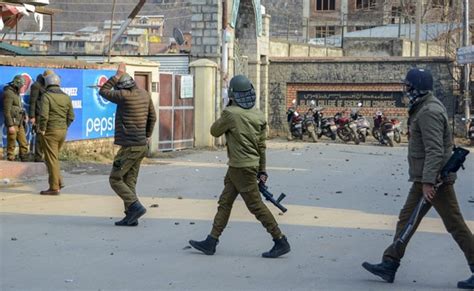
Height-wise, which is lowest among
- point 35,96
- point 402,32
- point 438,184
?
point 438,184

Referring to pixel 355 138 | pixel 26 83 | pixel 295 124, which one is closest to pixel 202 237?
pixel 26 83

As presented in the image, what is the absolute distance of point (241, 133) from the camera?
8.42 metres

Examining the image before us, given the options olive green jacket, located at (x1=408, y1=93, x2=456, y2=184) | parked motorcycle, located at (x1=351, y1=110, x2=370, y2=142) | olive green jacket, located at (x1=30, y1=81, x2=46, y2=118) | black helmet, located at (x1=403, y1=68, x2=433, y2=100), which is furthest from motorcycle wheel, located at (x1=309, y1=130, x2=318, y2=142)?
olive green jacket, located at (x1=408, y1=93, x2=456, y2=184)

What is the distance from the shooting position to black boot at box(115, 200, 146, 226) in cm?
1035

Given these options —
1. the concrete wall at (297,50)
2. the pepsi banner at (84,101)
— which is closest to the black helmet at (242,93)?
the pepsi banner at (84,101)

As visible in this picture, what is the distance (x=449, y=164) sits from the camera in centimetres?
729

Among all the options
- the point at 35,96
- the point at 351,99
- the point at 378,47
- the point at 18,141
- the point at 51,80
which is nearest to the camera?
the point at 51,80

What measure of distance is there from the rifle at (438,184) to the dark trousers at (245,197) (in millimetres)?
1506

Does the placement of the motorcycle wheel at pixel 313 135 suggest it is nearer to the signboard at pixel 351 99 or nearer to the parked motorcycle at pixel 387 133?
the parked motorcycle at pixel 387 133

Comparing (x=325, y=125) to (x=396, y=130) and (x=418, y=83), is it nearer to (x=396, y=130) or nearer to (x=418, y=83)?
(x=396, y=130)

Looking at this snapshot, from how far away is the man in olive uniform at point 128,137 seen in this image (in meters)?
10.3

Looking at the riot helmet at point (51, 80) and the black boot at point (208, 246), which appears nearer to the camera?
the black boot at point (208, 246)

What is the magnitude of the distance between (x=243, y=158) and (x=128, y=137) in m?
2.37

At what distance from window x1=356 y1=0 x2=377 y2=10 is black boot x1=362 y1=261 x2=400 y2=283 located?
2370 inches
